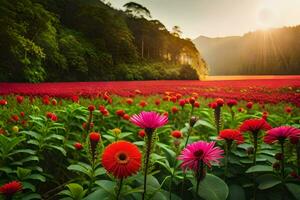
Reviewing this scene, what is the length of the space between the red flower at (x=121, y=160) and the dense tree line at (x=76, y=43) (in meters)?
11.6

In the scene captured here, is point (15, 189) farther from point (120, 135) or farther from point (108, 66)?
point (108, 66)

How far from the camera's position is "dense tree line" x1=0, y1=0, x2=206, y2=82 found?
14.5m

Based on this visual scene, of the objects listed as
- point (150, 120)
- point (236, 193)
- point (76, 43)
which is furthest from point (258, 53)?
point (150, 120)

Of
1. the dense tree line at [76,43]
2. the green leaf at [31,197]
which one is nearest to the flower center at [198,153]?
the green leaf at [31,197]

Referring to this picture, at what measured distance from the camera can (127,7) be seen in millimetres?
32594

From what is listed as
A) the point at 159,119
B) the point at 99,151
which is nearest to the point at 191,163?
the point at 159,119

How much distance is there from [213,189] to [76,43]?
20920 millimetres

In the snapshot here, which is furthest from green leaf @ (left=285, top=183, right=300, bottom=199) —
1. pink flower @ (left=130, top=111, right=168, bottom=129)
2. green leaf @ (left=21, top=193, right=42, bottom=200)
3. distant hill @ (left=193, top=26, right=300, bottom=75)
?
distant hill @ (left=193, top=26, right=300, bottom=75)

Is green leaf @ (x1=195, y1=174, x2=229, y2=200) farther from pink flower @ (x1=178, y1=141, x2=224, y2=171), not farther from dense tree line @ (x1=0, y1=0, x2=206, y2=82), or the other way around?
dense tree line @ (x1=0, y1=0, x2=206, y2=82)

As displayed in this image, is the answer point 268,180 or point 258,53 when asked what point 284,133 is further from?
point 258,53

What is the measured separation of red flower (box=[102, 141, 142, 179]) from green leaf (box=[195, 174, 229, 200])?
0.49 m

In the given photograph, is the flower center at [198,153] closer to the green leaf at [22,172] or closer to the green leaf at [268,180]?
the green leaf at [268,180]

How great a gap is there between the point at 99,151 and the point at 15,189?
73cm

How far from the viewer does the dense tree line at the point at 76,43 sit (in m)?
14.5
